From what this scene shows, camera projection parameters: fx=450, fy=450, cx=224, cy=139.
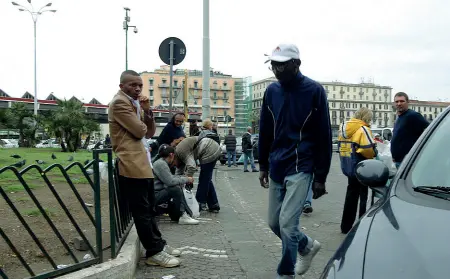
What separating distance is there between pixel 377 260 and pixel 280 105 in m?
2.01

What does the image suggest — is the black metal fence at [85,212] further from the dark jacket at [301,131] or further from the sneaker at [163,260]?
the dark jacket at [301,131]

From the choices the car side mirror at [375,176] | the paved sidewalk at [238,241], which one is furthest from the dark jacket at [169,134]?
the car side mirror at [375,176]

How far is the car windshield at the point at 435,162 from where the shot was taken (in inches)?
89.6

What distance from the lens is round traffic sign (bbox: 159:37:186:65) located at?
29.6 ft

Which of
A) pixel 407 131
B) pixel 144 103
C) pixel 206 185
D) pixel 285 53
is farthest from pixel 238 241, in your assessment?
pixel 285 53

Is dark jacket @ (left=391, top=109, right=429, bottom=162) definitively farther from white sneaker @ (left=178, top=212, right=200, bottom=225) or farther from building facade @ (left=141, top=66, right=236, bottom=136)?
building facade @ (left=141, top=66, right=236, bottom=136)

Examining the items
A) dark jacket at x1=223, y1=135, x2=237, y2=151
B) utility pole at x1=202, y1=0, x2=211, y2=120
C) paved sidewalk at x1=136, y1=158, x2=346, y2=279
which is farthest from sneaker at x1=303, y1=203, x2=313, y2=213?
dark jacket at x1=223, y1=135, x2=237, y2=151

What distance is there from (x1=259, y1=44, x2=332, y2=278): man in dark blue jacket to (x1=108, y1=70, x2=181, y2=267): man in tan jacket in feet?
3.69

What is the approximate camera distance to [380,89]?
15212 centimetres

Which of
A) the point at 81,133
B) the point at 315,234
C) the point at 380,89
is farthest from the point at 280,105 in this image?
the point at 380,89

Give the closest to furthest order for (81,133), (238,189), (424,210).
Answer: (424,210)
(238,189)
(81,133)

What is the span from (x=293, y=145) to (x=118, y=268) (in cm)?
168

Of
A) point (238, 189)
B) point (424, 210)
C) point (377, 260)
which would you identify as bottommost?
point (238, 189)

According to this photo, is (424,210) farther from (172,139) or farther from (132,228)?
(172,139)
